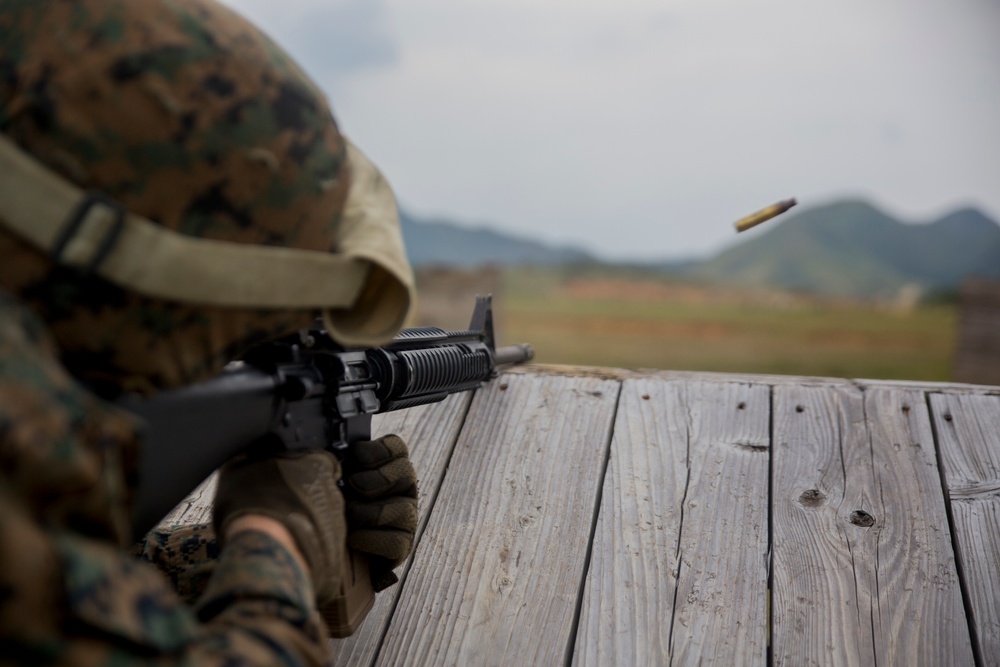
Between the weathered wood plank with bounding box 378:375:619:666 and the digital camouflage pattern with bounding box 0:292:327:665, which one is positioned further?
the weathered wood plank with bounding box 378:375:619:666

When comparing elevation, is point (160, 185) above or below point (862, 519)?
below

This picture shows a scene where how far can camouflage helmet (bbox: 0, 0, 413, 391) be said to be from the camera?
3.78ft

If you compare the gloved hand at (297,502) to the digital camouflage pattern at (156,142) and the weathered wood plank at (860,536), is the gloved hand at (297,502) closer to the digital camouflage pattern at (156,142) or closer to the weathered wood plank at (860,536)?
the digital camouflage pattern at (156,142)

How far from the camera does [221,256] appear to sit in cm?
128

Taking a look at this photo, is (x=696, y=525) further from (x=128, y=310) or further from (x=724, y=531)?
(x=128, y=310)

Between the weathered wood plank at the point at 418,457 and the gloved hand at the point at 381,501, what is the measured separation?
15 centimetres

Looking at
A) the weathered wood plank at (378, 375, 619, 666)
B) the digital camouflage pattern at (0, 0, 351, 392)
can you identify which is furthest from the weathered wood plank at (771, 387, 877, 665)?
the digital camouflage pattern at (0, 0, 351, 392)

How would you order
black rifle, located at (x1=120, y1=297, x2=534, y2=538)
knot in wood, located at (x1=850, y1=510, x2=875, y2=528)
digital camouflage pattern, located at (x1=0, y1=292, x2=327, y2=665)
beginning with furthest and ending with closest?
knot in wood, located at (x1=850, y1=510, x2=875, y2=528) → black rifle, located at (x1=120, y1=297, x2=534, y2=538) → digital camouflage pattern, located at (x1=0, y1=292, x2=327, y2=665)

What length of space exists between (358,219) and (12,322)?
588mm

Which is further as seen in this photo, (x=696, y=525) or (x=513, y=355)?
(x=513, y=355)

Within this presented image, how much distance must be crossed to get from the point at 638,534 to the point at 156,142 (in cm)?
160

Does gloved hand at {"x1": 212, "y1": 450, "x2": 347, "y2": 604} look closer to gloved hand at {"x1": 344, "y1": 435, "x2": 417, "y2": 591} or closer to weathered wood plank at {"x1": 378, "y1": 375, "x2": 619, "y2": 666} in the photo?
gloved hand at {"x1": 344, "y1": 435, "x2": 417, "y2": 591}

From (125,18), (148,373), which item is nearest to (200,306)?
(148,373)

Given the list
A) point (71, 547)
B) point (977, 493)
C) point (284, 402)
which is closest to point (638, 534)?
point (977, 493)
